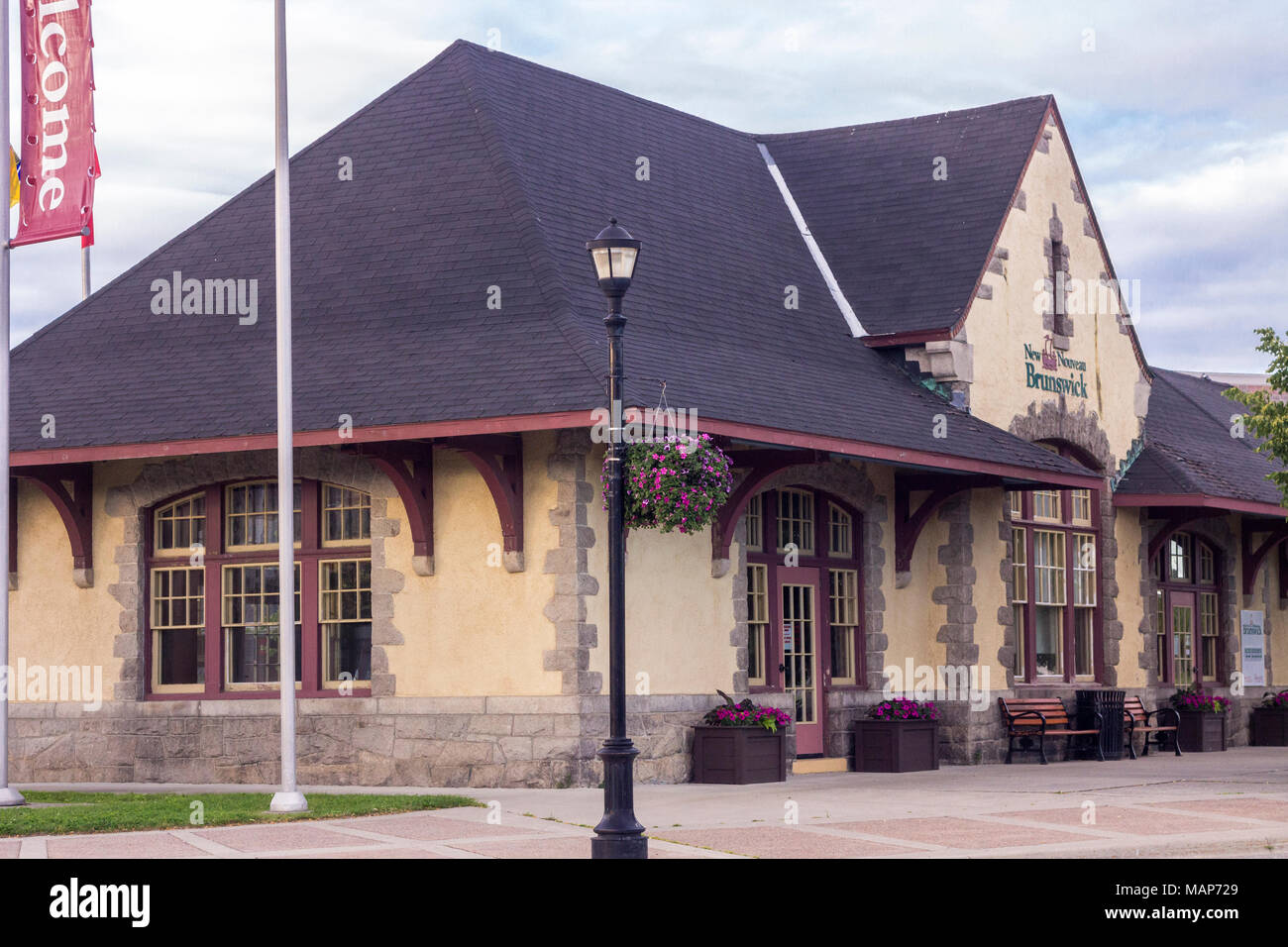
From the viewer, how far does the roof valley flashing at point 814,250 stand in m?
23.7

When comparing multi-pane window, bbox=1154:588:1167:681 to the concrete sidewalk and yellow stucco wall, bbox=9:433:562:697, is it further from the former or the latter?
yellow stucco wall, bbox=9:433:562:697

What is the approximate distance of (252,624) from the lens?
768 inches

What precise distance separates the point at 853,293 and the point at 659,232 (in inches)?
139

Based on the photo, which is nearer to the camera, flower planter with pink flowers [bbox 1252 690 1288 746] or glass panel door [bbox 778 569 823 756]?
glass panel door [bbox 778 569 823 756]

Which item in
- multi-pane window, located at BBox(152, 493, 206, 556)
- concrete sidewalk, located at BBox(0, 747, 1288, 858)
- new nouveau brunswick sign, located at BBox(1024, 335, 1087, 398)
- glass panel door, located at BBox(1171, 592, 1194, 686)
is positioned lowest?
concrete sidewalk, located at BBox(0, 747, 1288, 858)

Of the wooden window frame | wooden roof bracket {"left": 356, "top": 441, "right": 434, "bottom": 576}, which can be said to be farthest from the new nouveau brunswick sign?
wooden roof bracket {"left": 356, "top": 441, "right": 434, "bottom": 576}

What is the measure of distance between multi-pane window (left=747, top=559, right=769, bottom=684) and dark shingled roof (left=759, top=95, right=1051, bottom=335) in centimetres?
444

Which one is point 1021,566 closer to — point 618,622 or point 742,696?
point 742,696

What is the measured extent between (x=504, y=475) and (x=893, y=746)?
6.24m

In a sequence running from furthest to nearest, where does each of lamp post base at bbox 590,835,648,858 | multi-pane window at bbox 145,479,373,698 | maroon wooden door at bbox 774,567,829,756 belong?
maroon wooden door at bbox 774,567,829,756 → multi-pane window at bbox 145,479,373,698 → lamp post base at bbox 590,835,648,858

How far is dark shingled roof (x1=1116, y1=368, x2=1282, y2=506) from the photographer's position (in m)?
26.6

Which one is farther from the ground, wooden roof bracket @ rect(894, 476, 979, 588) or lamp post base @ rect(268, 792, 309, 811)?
wooden roof bracket @ rect(894, 476, 979, 588)

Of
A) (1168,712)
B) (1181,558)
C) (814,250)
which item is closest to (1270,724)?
(1181,558)

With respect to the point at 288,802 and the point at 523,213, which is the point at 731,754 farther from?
the point at 523,213
